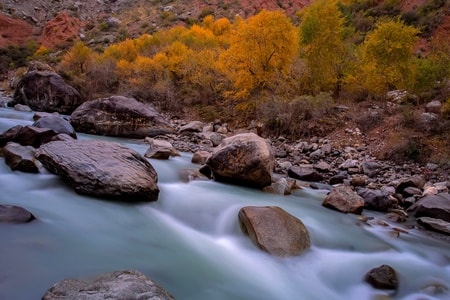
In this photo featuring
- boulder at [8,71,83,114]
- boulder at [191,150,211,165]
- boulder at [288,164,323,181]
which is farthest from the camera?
boulder at [8,71,83,114]

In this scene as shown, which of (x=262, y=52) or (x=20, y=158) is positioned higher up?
(x=262, y=52)

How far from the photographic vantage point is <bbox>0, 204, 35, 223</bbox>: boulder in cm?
516

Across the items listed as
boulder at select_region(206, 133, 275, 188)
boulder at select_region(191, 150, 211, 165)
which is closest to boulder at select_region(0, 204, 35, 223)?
boulder at select_region(206, 133, 275, 188)

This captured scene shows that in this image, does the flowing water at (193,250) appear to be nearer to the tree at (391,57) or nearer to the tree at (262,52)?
the tree at (391,57)

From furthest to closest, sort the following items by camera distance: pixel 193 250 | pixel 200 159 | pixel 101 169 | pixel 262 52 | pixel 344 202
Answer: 1. pixel 262 52
2. pixel 200 159
3. pixel 344 202
4. pixel 101 169
5. pixel 193 250

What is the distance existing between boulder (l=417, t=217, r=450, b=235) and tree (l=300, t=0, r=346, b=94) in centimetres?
1213

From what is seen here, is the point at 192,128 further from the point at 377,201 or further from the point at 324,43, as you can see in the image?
the point at 377,201

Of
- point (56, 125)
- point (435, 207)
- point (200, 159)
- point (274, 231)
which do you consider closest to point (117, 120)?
point (56, 125)

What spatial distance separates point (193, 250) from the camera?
5.79m

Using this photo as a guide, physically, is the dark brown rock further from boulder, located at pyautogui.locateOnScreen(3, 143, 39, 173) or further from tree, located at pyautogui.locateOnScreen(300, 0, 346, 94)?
tree, located at pyautogui.locateOnScreen(300, 0, 346, 94)

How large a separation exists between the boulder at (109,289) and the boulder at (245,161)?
531cm

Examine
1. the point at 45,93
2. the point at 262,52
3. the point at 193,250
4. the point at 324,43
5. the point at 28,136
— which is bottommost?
the point at 193,250

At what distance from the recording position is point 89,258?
15.8ft

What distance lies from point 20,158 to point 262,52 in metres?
14.0
